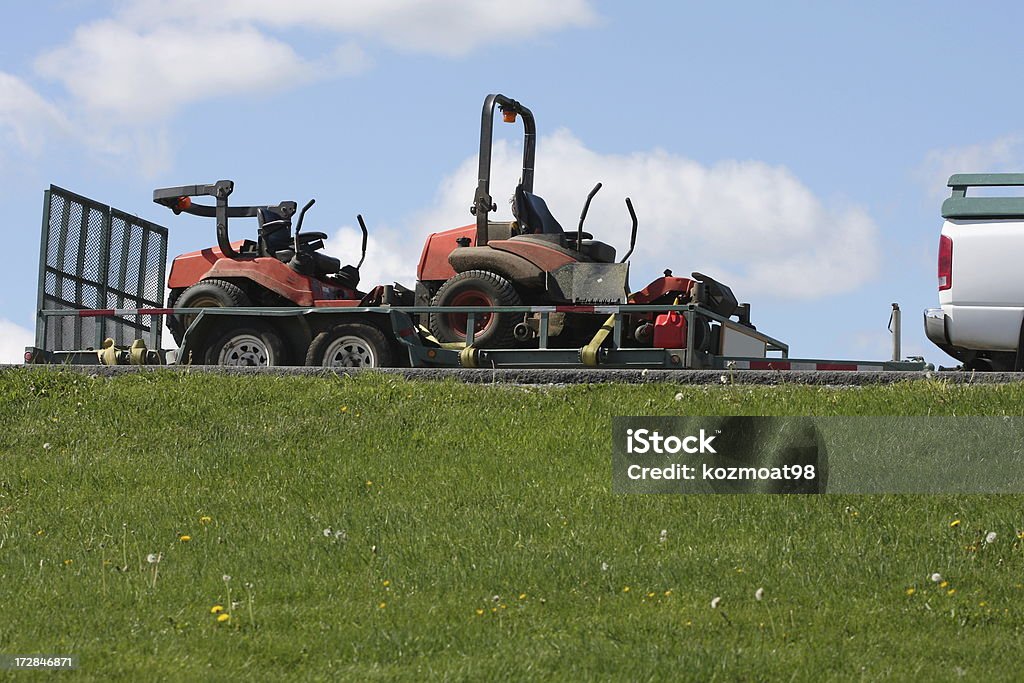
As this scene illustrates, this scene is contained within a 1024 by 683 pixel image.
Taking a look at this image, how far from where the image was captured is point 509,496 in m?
8.88

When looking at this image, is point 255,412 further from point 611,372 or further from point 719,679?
point 719,679

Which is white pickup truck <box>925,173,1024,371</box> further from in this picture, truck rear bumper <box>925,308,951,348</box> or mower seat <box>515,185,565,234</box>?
mower seat <box>515,185,565,234</box>

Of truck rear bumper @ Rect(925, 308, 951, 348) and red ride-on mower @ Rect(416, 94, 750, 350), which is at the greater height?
red ride-on mower @ Rect(416, 94, 750, 350)

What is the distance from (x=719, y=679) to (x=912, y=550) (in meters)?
2.28

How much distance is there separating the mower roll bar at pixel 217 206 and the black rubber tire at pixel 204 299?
0.64 meters

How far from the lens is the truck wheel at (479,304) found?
15.4 m

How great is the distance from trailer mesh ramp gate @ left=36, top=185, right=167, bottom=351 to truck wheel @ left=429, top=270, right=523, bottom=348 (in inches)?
153

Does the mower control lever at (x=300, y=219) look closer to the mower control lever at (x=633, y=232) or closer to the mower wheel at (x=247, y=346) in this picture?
the mower wheel at (x=247, y=346)

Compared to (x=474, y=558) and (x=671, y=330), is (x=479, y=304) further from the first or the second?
(x=474, y=558)

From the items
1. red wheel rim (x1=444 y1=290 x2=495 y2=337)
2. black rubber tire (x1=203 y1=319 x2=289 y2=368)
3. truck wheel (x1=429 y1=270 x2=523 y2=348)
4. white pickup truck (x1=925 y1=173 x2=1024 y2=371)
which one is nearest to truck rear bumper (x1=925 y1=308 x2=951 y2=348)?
white pickup truck (x1=925 y1=173 x2=1024 y2=371)

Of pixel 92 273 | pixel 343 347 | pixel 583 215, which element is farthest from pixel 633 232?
pixel 92 273

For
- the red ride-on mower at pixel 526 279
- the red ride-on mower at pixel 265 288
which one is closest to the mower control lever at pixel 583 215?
the red ride-on mower at pixel 526 279

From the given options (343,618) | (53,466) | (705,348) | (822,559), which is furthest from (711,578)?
(705,348)

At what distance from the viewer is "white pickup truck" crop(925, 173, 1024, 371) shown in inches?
490
